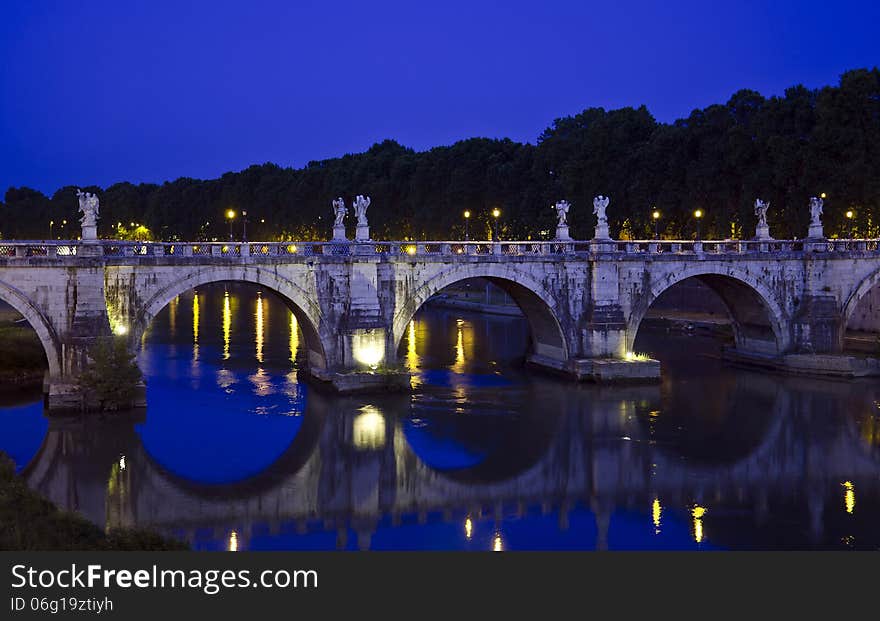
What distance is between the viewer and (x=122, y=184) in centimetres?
18512

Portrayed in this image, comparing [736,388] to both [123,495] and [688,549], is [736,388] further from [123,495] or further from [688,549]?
[123,495]

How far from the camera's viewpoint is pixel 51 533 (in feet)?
66.6

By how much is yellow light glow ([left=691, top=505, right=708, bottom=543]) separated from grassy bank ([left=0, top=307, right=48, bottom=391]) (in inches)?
1269

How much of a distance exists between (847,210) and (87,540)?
56.2 m

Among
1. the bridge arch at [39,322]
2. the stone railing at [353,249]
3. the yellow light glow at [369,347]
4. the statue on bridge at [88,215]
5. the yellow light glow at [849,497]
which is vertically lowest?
the yellow light glow at [849,497]

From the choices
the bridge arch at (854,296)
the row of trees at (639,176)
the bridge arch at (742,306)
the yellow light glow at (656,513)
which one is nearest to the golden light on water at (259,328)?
the row of trees at (639,176)

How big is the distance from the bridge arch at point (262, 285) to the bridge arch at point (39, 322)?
3.19 metres

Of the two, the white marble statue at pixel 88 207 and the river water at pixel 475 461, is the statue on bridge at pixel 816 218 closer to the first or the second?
the river water at pixel 475 461

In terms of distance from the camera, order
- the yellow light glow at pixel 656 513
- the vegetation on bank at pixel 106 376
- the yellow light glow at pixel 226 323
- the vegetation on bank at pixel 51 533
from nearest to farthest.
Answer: the vegetation on bank at pixel 51 533
the yellow light glow at pixel 656 513
the vegetation on bank at pixel 106 376
the yellow light glow at pixel 226 323

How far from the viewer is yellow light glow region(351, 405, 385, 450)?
35.7 m

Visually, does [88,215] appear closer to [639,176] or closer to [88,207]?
[88,207]

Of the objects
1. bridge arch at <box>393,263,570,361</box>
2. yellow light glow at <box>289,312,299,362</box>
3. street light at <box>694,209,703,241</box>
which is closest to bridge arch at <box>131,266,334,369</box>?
bridge arch at <box>393,263,570,361</box>

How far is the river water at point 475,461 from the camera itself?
26531 mm

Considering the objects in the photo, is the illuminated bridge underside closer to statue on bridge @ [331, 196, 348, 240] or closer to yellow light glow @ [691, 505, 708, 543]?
statue on bridge @ [331, 196, 348, 240]
